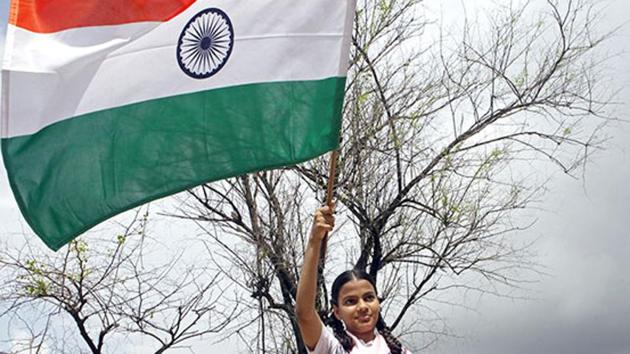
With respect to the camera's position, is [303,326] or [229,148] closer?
[303,326]

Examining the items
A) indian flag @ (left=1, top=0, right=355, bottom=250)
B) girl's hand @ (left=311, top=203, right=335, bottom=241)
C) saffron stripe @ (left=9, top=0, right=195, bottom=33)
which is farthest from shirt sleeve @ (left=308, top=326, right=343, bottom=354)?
saffron stripe @ (left=9, top=0, right=195, bottom=33)

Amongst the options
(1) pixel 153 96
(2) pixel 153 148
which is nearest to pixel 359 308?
(2) pixel 153 148

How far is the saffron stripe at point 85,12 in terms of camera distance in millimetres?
4382

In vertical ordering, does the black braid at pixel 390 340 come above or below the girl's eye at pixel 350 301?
below

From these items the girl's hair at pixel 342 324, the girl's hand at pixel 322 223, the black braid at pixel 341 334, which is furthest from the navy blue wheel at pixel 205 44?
the black braid at pixel 341 334

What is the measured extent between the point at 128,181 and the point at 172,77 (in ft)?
1.74

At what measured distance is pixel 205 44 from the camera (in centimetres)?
427

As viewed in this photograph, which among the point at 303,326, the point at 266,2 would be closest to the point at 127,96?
the point at 266,2

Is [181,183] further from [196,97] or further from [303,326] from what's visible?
[303,326]

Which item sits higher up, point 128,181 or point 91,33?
point 91,33

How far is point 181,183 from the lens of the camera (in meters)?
4.16

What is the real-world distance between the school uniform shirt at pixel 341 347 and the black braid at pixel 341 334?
0.02 metres

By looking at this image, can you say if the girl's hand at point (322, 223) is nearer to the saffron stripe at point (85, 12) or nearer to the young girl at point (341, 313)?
the young girl at point (341, 313)

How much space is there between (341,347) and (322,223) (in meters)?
0.50
